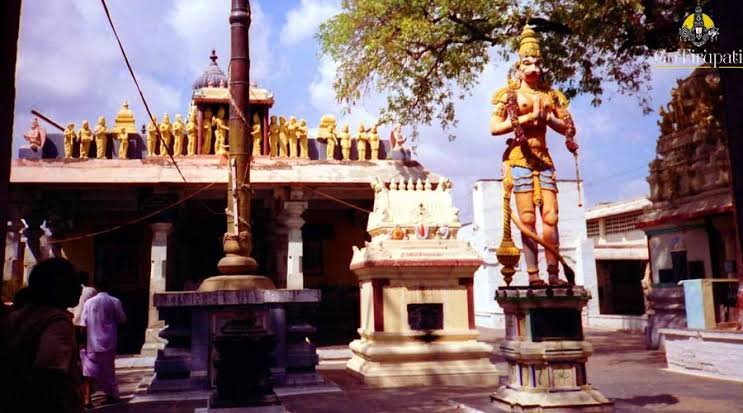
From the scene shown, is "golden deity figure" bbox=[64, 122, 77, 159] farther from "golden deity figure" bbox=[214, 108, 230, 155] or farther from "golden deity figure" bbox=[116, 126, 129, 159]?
"golden deity figure" bbox=[214, 108, 230, 155]

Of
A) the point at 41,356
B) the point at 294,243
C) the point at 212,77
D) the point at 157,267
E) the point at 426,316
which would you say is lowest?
the point at 426,316

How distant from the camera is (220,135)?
13477 millimetres

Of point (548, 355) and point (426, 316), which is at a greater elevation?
point (426, 316)

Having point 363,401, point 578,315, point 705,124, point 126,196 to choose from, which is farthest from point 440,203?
point 126,196

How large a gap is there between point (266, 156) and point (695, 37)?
8916mm

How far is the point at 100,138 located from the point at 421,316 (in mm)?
8759

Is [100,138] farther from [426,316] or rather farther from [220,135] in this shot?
[426,316]

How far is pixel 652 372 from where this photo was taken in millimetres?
8672

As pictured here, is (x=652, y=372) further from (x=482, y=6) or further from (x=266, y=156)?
(x=266, y=156)

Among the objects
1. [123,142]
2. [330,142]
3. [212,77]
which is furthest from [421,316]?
[212,77]

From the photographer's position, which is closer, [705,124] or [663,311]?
[705,124]

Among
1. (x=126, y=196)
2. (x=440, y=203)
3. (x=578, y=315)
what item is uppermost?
(x=126, y=196)

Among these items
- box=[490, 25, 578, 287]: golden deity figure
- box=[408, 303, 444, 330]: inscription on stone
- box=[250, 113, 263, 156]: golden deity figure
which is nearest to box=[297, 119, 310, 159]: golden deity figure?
box=[250, 113, 263, 156]: golden deity figure

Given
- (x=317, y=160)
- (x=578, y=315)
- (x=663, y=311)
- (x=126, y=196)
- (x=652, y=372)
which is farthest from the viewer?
(x=126, y=196)
